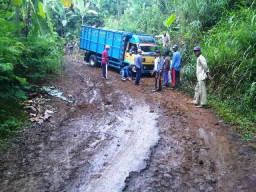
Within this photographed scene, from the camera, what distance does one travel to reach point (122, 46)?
14641 millimetres

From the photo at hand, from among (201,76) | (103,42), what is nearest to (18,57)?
(201,76)

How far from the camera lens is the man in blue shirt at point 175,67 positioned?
10477 mm

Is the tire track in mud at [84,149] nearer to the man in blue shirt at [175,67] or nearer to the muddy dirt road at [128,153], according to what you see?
the muddy dirt road at [128,153]

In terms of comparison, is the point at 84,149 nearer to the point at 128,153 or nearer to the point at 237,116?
the point at 128,153

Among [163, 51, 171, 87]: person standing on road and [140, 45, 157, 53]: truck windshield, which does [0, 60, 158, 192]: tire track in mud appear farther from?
[140, 45, 157, 53]: truck windshield

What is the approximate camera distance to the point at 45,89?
30.7 feet

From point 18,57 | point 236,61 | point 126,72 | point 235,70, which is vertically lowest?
point 126,72

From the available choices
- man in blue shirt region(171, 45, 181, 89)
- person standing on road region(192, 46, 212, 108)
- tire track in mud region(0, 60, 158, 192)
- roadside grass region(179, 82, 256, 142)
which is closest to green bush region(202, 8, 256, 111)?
roadside grass region(179, 82, 256, 142)

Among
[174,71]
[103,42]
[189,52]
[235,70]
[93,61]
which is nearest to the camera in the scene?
[235,70]

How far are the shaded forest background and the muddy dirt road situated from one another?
2.65 feet

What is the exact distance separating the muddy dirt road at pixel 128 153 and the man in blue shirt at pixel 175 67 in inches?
101

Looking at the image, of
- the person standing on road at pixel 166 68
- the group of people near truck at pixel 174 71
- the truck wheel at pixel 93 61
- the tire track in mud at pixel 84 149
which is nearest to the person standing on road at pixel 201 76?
the group of people near truck at pixel 174 71

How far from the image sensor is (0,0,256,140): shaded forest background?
6840 millimetres

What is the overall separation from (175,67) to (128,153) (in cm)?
598
